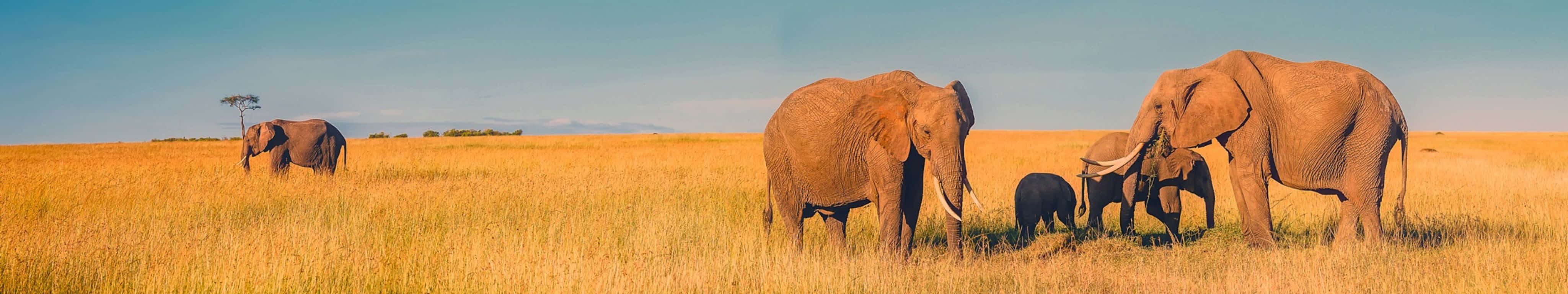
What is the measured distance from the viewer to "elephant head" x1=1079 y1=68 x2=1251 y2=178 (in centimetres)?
704

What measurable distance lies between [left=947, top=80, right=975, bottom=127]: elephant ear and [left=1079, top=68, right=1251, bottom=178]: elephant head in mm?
1573

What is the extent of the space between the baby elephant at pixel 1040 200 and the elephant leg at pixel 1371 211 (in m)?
2.40

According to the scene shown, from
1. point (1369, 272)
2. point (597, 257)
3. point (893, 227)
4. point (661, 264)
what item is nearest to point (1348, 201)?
point (1369, 272)

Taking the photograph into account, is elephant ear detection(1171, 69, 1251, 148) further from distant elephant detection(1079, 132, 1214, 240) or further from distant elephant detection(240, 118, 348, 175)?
distant elephant detection(240, 118, 348, 175)

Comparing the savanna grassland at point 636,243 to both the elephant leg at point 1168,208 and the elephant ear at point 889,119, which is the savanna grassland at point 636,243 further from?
the elephant ear at point 889,119

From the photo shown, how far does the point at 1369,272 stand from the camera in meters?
5.97

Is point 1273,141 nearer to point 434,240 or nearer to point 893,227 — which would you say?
point 893,227

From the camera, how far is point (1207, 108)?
711 cm

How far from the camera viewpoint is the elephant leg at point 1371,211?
699 centimetres

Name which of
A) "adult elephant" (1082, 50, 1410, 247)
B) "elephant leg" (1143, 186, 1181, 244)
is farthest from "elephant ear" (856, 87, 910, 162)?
"elephant leg" (1143, 186, 1181, 244)

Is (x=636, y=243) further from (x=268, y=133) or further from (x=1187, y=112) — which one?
(x=268, y=133)

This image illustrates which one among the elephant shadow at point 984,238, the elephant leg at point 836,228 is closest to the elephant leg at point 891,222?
the elephant leg at point 836,228

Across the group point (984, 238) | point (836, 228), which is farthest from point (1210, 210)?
point (836, 228)

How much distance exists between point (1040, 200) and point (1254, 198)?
1.84m
